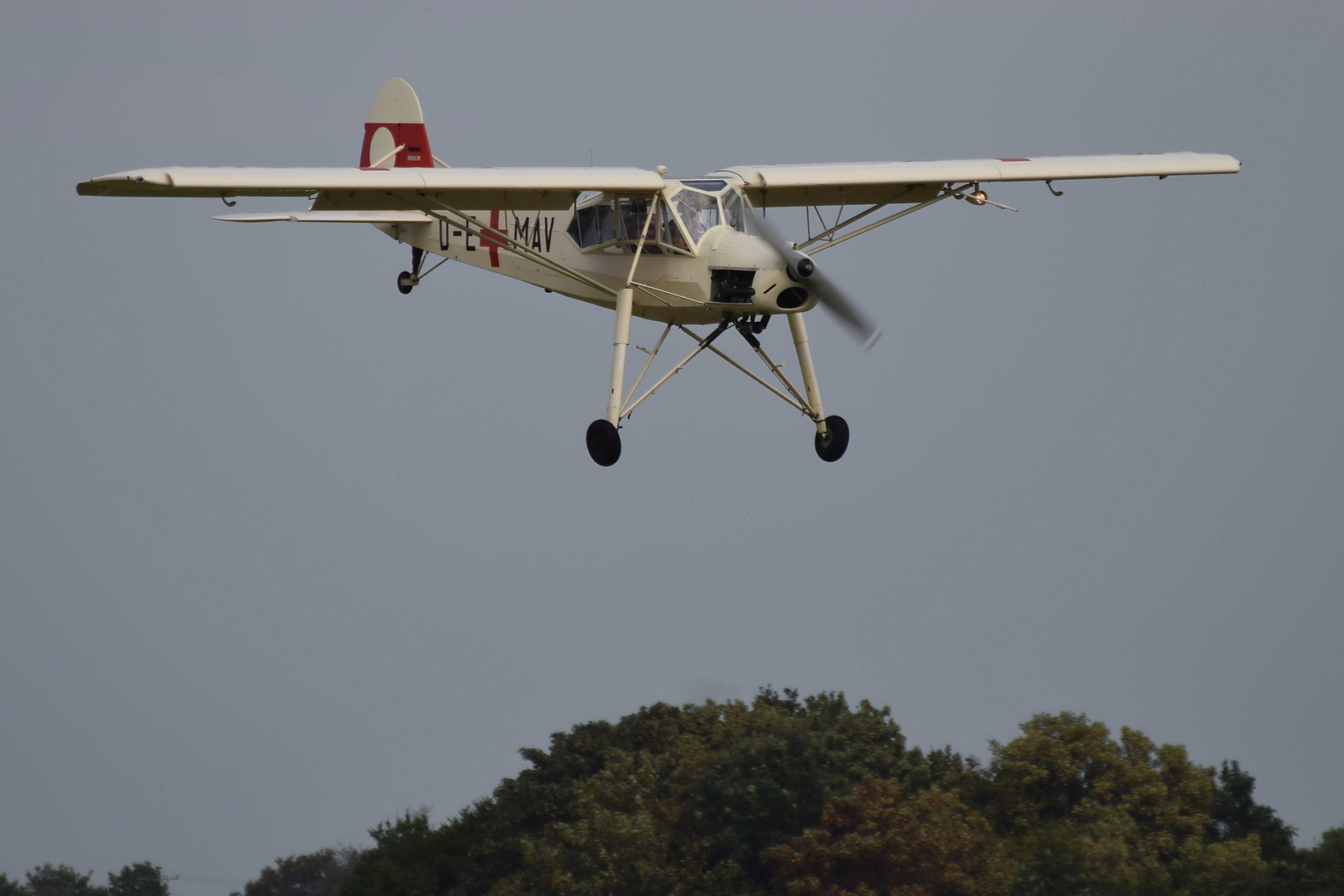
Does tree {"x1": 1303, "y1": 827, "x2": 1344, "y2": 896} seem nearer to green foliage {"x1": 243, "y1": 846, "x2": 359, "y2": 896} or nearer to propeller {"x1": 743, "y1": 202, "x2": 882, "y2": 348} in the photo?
propeller {"x1": 743, "y1": 202, "x2": 882, "y2": 348}

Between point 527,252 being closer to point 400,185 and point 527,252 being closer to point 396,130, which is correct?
point 400,185

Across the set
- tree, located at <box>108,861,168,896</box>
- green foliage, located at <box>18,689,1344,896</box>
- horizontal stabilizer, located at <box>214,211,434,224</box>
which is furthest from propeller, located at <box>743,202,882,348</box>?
tree, located at <box>108,861,168,896</box>

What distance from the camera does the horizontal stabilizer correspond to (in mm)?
24828

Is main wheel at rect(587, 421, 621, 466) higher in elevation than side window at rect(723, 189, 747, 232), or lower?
lower

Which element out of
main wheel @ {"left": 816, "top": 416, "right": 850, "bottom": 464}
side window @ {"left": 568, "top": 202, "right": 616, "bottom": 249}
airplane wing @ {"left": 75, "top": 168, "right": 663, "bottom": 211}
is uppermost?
side window @ {"left": 568, "top": 202, "right": 616, "bottom": 249}

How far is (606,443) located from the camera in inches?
851

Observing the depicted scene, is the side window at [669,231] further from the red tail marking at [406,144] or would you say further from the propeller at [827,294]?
the red tail marking at [406,144]

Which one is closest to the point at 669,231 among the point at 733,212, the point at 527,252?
the point at 733,212

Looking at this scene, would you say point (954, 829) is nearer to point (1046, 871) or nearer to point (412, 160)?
point (1046, 871)

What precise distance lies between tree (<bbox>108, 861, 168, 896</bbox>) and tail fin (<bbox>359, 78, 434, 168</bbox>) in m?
54.5

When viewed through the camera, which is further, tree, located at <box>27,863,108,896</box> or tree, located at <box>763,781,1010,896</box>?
tree, located at <box>27,863,108,896</box>

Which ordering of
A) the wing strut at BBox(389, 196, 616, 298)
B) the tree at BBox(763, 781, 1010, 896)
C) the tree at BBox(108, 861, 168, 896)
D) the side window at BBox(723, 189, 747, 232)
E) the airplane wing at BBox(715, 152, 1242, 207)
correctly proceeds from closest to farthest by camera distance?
the side window at BBox(723, 189, 747, 232), the wing strut at BBox(389, 196, 616, 298), the airplane wing at BBox(715, 152, 1242, 207), the tree at BBox(763, 781, 1010, 896), the tree at BBox(108, 861, 168, 896)

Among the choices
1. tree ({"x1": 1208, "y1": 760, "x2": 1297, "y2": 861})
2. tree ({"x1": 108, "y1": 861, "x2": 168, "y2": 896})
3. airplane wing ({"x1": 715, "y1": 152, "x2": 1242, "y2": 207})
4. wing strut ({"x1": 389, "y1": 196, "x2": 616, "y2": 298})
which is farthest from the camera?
tree ({"x1": 108, "y1": 861, "x2": 168, "y2": 896})

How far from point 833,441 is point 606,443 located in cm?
290
